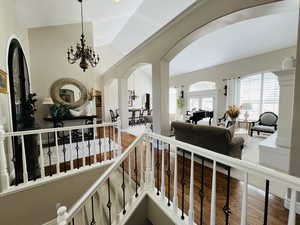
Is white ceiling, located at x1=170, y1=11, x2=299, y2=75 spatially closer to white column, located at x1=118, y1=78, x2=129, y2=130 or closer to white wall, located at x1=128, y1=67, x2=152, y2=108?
white column, located at x1=118, y1=78, x2=129, y2=130

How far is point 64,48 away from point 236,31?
569 centimetres

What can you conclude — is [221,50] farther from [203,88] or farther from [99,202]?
[99,202]

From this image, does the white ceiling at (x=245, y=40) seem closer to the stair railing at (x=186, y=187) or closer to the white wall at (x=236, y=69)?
the white wall at (x=236, y=69)

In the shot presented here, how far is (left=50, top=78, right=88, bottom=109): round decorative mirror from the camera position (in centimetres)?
508

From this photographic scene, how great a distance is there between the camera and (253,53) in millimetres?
5801

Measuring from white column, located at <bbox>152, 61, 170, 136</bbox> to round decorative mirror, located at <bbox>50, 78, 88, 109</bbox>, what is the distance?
9.80 ft

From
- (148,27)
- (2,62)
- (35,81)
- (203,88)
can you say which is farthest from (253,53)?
(35,81)

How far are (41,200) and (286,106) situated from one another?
14.8 ft

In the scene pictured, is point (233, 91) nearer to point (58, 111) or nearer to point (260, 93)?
point (260, 93)

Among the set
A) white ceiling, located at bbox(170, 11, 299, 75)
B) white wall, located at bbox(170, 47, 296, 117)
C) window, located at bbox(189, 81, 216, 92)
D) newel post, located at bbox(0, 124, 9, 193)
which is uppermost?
white ceiling, located at bbox(170, 11, 299, 75)

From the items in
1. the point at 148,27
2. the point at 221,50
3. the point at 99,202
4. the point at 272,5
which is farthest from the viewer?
the point at 221,50

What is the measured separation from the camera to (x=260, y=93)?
20.6 feet

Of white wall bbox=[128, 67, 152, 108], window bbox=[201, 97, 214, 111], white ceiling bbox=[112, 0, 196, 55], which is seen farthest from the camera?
white wall bbox=[128, 67, 152, 108]

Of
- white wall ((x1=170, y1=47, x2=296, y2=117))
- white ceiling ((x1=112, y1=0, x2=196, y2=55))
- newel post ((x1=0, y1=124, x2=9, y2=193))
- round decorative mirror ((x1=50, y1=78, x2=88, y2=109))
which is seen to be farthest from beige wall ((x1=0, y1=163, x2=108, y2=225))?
white wall ((x1=170, y1=47, x2=296, y2=117))
